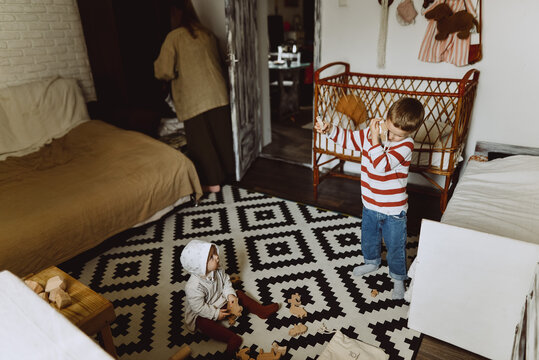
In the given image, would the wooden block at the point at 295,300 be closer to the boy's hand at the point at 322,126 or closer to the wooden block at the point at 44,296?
the boy's hand at the point at 322,126

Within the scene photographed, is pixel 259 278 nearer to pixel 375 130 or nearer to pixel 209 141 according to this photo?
pixel 375 130

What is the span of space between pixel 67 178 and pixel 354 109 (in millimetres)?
2154

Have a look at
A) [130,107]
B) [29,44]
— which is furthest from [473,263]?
[29,44]

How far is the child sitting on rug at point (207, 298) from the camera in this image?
1.80 meters

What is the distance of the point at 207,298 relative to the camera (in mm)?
1903

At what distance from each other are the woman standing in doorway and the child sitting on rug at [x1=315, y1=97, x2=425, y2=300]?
1531 millimetres

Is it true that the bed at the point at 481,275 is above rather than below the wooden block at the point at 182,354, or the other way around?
above

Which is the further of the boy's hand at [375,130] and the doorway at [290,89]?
the doorway at [290,89]

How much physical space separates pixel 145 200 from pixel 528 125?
283cm

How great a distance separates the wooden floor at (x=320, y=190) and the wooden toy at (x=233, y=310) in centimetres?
131

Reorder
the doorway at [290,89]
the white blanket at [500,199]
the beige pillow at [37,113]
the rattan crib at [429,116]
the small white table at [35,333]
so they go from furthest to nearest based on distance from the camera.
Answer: the doorway at [290,89], the beige pillow at [37,113], the rattan crib at [429,116], the white blanket at [500,199], the small white table at [35,333]

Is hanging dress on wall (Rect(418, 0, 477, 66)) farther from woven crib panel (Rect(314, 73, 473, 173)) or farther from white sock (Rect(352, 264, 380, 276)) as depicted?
white sock (Rect(352, 264, 380, 276))

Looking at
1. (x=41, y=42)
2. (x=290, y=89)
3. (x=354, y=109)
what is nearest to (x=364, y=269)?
(x=354, y=109)

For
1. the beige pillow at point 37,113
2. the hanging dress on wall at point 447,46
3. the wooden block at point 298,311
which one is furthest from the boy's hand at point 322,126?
the beige pillow at point 37,113
